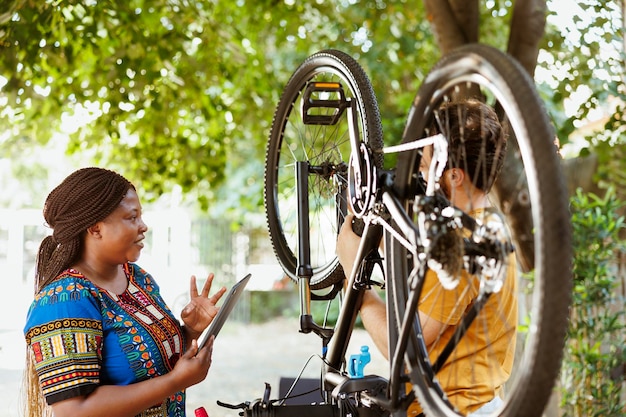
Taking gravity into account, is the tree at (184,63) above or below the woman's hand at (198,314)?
above

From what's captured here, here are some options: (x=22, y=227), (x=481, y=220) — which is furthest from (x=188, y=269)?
(x=481, y=220)

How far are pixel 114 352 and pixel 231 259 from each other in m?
11.1

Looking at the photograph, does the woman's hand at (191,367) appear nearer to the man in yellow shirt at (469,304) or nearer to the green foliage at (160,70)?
the man in yellow shirt at (469,304)

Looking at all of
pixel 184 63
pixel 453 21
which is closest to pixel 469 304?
pixel 453 21

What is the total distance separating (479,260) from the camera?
1.20 meters

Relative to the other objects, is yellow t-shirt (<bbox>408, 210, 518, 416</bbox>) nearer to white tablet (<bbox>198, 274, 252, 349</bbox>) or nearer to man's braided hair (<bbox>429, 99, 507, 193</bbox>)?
man's braided hair (<bbox>429, 99, 507, 193</bbox>)

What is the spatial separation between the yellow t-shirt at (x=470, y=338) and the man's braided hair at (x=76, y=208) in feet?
2.43

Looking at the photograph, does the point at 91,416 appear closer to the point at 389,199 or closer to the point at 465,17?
the point at 389,199

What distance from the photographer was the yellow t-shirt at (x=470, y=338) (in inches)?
58.2

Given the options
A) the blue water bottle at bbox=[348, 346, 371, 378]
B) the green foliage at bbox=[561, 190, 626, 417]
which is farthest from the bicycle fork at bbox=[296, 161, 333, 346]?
the green foliage at bbox=[561, 190, 626, 417]

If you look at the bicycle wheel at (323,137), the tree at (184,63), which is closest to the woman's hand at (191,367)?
the bicycle wheel at (323,137)

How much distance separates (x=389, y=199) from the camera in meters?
1.44

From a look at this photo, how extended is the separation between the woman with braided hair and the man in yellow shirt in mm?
499

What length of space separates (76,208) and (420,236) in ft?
2.85
